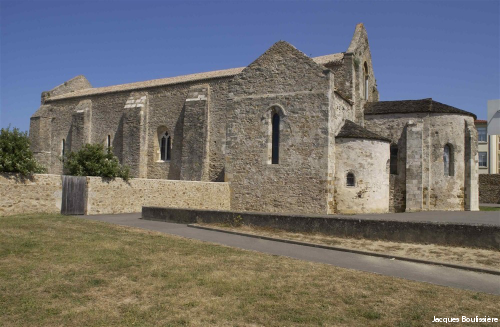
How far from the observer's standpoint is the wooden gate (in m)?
16.2

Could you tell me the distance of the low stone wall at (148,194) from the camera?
56.6 ft

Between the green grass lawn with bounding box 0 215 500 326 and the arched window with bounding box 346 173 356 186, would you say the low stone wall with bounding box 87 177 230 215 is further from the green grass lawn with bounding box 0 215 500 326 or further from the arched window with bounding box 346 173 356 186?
the green grass lawn with bounding box 0 215 500 326

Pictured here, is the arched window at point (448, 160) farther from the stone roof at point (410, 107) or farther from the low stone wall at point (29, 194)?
the low stone wall at point (29, 194)

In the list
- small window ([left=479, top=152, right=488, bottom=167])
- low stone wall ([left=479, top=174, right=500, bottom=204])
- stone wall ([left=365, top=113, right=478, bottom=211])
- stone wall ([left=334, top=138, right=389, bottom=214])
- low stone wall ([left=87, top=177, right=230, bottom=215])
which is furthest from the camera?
small window ([left=479, top=152, right=488, bottom=167])

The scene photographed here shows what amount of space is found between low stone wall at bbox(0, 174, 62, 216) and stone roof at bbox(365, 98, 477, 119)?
1657 cm

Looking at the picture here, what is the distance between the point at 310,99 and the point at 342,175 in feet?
12.8

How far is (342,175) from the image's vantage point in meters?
19.1

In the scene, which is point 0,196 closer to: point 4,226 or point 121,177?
point 4,226

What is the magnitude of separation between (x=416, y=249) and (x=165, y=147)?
21.2m

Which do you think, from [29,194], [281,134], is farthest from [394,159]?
[29,194]

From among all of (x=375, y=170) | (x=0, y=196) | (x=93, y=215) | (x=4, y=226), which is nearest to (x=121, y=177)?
(x=93, y=215)

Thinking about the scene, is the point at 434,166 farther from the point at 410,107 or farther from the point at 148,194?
the point at 148,194

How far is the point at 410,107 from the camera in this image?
2209 centimetres

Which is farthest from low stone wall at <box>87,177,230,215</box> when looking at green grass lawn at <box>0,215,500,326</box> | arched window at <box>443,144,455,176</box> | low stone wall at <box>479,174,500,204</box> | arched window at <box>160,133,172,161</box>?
low stone wall at <box>479,174,500,204</box>
